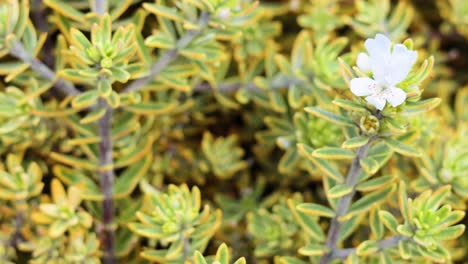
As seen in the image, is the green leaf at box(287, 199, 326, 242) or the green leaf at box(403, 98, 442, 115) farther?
the green leaf at box(287, 199, 326, 242)

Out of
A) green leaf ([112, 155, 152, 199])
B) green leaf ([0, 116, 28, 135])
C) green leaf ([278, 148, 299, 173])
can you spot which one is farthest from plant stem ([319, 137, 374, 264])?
green leaf ([0, 116, 28, 135])

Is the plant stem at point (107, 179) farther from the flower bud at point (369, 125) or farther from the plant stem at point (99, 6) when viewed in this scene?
the flower bud at point (369, 125)

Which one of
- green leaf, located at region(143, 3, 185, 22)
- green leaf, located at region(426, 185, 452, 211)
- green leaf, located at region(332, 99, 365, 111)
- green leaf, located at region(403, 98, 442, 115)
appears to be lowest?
green leaf, located at region(426, 185, 452, 211)

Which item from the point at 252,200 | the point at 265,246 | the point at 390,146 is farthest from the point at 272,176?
the point at 390,146

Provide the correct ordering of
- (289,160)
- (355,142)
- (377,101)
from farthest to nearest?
1. (289,160)
2. (355,142)
3. (377,101)

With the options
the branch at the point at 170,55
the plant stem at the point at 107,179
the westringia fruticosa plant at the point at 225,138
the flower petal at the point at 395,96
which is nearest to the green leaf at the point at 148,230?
the westringia fruticosa plant at the point at 225,138

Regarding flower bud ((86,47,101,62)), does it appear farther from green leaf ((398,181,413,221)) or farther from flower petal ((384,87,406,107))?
green leaf ((398,181,413,221))

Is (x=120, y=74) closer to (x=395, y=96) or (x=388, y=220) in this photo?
(x=395, y=96)

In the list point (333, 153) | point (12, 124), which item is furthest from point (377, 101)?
point (12, 124)
